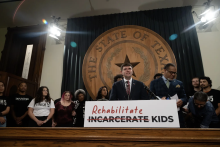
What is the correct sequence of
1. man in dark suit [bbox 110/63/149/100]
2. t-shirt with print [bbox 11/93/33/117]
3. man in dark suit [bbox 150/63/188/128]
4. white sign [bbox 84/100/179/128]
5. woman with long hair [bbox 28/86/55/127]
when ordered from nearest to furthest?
white sign [bbox 84/100/179/128], man in dark suit [bbox 110/63/149/100], man in dark suit [bbox 150/63/188/128], woman with long hair [bbox 28/86/55/127], t-shirt with print [bbox 11/93/33/117]

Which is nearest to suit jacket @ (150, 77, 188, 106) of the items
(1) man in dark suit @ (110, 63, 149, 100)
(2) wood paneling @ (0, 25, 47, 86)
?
(1) man in dark suit @ (110, 63, 149, 100)

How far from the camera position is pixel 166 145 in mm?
805

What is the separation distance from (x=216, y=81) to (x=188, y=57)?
851mm

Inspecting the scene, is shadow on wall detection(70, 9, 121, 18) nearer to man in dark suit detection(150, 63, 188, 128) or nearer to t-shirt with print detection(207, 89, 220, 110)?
man in dark suit detection(150, 63, 188, 128)

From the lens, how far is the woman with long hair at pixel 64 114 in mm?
2238

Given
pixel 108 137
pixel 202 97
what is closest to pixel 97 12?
pixel 202 97

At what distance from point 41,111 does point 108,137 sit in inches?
71.7

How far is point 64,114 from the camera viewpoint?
230cm

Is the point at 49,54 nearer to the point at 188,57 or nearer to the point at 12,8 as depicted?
the point at 12,8

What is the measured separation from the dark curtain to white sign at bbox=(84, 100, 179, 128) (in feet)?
8.70

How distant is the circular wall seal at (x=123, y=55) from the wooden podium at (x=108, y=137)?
2542mm

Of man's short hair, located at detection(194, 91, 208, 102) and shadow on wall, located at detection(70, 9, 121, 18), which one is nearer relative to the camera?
man's short hair, located at detection(194, 91, 208, 102)

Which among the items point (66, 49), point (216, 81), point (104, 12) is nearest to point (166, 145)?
point (216, 81)

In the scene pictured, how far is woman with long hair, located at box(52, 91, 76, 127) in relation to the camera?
224 centimetres
